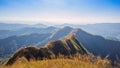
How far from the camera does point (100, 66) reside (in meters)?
9.51

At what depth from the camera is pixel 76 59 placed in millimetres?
10586

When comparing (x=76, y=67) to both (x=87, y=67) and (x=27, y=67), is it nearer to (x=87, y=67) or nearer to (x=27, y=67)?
(x=87, y=67)

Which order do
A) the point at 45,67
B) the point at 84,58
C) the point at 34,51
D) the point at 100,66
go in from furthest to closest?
the point at 34,51 < the point at 84,58 < the point at 100,66 < the point at 45,67

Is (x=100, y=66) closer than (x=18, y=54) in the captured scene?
Yes

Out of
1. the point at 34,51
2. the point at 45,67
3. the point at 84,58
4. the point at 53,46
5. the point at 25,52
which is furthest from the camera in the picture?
the point at 53,46

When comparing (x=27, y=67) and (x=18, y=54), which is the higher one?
(x=27, y=67)

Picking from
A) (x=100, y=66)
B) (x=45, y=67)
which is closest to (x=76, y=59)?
(x=100, y=66)

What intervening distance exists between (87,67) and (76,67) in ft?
1.60

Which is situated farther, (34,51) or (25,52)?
(34,51)

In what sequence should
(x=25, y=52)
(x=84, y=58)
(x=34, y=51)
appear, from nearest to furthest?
(x=84, y=58) < (x=25, y=52) < (x=34, y=51)

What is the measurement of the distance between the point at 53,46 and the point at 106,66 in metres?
81.9

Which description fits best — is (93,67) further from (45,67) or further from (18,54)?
(18,54)

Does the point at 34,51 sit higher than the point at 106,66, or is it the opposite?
the point at 106,66

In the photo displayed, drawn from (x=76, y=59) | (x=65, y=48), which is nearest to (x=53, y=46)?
(x=65, y=48)
